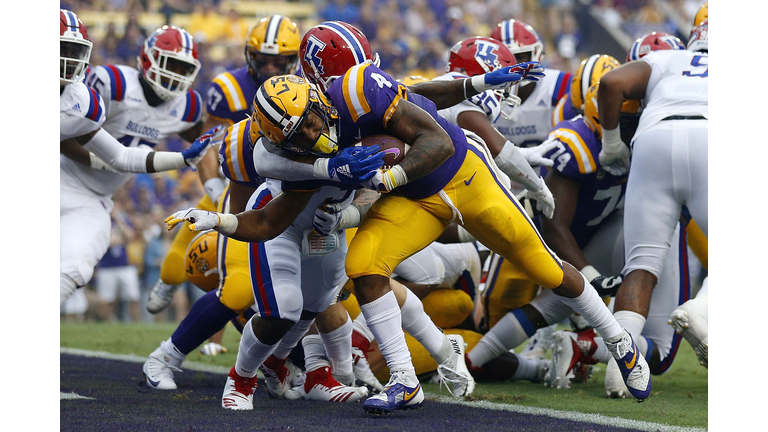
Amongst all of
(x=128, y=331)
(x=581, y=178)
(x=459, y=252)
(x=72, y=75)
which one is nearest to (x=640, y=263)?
(x=581, y=178)

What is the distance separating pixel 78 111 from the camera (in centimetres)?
391

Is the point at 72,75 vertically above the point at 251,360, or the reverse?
the point at 72,75

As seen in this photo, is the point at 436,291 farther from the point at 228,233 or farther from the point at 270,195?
the point at 228,233

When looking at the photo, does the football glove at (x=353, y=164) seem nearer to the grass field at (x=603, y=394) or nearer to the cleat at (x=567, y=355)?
the grass field at (x=603, y=394)

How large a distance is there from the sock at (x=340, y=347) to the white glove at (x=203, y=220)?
0.83 meters

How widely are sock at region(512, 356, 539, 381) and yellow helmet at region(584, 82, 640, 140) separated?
114 centimetres

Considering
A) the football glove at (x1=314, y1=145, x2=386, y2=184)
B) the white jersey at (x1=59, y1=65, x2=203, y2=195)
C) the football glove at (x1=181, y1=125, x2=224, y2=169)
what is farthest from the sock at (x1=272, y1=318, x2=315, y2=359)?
the white jersey at (x1=59, y1=65, x2=203, y2=195)

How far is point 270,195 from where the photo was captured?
3.20 metres

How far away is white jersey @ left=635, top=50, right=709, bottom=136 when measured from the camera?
3.62 meters

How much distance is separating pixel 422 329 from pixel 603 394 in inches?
37.5

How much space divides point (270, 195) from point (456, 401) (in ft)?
3.57

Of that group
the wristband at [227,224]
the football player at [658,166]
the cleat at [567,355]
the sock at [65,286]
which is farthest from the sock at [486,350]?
the sock at [65,286]

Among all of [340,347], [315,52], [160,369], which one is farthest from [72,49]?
[340,347]

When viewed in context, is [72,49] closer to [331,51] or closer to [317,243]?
[331,51]
